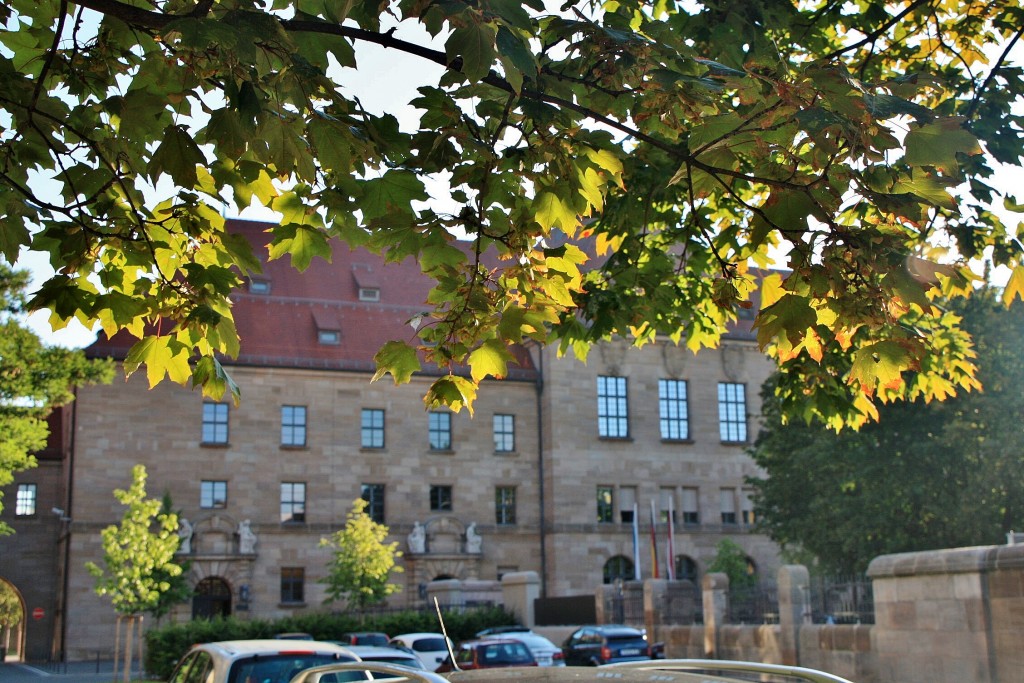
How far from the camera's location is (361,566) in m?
39.2

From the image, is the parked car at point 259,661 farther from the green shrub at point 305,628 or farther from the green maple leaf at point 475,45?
the green shrub at point 305,628

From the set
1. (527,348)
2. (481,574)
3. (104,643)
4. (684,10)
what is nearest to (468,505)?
(481,574)

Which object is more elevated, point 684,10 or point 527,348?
point 527,348

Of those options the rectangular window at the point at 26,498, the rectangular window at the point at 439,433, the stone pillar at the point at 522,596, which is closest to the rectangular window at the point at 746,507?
→ the rectangular window at the point at 439,433

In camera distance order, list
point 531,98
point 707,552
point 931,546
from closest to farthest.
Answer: point 531,98
point 931,546
point 707,552

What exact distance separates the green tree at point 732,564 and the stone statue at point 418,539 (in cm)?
1218

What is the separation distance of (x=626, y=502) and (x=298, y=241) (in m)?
44.6

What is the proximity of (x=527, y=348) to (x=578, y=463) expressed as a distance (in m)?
5.70

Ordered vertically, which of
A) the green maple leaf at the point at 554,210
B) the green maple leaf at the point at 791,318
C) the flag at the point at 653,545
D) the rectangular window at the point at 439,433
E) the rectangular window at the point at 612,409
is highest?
the rectangular window at the point at 612,409

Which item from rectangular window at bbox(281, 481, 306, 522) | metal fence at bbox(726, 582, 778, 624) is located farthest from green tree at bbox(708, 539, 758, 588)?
metal fence at bbox(726, 582, 778, 624)

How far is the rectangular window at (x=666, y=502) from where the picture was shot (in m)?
49.4

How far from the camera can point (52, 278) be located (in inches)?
225

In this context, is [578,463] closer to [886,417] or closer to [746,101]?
[886,417]

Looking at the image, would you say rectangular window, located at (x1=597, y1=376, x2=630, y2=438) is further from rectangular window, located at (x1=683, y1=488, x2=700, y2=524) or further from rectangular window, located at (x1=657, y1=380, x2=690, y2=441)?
rectangular window, located at (x1=683, y1=488, x2=700, y2=524)
